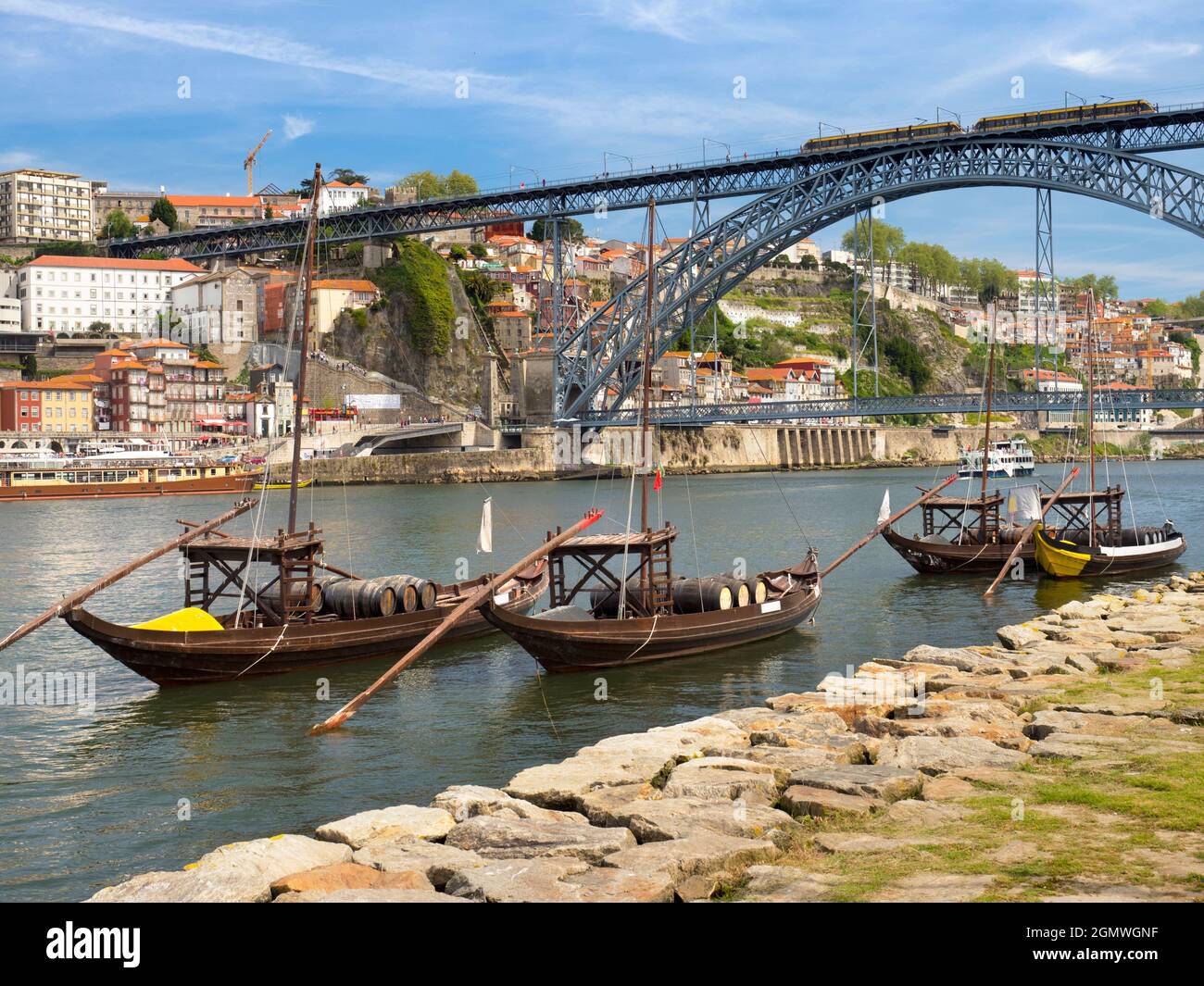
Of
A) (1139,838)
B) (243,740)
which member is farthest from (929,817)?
(243,740)

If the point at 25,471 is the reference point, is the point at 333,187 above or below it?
above

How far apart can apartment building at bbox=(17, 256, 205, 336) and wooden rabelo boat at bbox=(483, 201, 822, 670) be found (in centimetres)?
9176

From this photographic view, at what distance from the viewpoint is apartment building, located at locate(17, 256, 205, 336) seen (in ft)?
343

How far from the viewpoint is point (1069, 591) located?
94.2 ft

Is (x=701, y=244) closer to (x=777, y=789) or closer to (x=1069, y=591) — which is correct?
(x=1069, y=591)

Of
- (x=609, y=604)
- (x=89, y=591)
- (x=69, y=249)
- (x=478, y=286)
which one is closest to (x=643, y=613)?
(x=609, y=604)

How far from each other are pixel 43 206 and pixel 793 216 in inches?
3371

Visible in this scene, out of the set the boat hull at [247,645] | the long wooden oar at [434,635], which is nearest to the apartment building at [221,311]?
the boat hull at [247,645]

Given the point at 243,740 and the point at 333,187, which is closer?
the point at 243,740

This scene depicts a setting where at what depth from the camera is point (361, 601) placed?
2006cm

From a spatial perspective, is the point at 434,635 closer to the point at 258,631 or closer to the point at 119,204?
the point at 258,631
